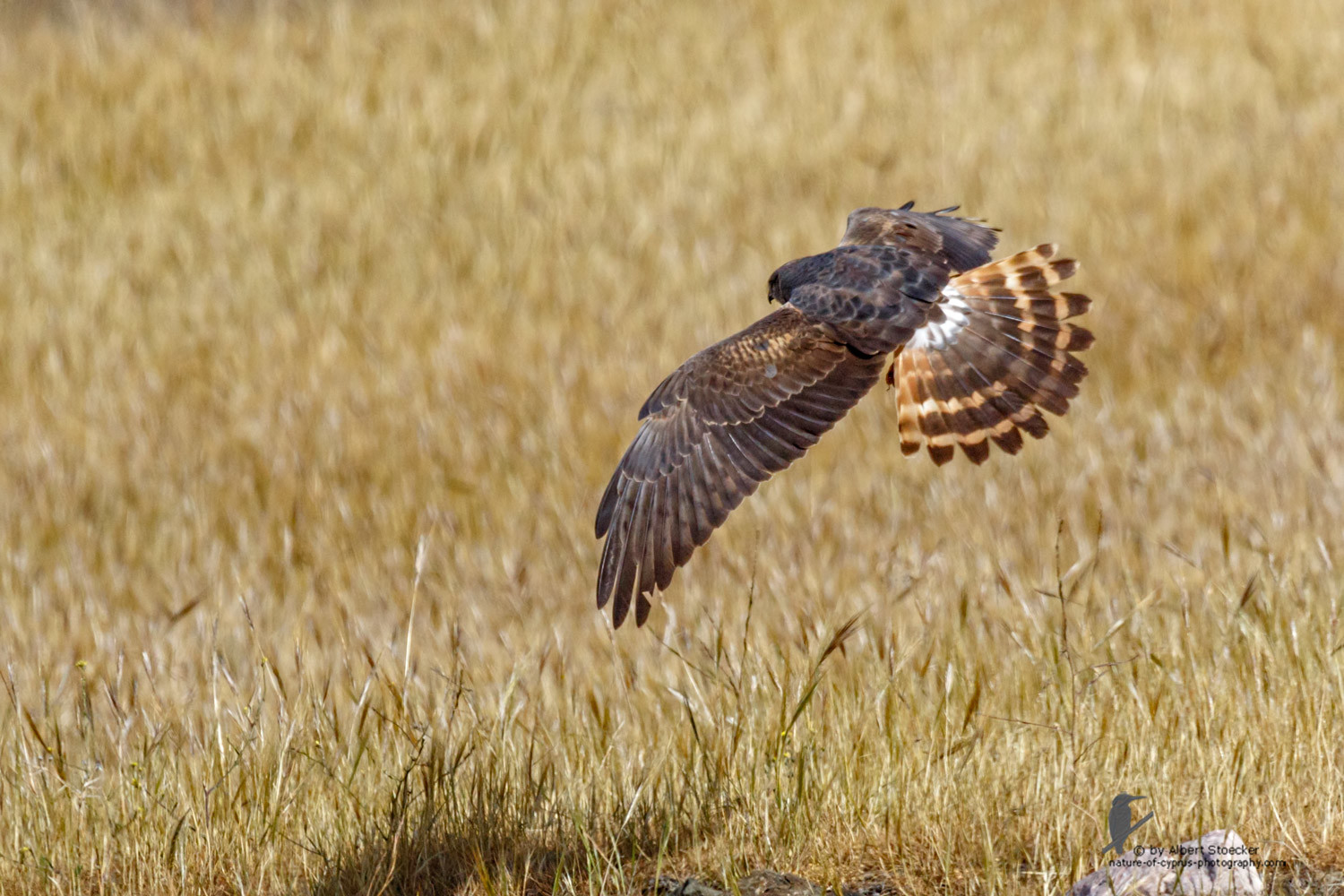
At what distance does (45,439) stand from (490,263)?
266 cm

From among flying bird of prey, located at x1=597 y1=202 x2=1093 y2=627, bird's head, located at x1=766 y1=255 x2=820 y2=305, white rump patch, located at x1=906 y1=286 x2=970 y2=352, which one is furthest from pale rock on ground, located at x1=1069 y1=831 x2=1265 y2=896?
bird's head, located at x1=766 y1=255 x2=820 y2=305

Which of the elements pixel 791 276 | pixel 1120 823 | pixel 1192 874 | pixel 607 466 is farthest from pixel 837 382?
pixel 607 466

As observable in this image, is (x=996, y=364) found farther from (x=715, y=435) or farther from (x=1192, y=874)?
(x=1192, y=874)

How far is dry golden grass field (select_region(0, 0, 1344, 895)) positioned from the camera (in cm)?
391

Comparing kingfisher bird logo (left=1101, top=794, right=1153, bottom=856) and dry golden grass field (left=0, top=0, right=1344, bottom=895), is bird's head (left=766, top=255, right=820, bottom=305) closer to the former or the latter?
dry golden grass field (left=0, top=0, right=1344, bottom=895)

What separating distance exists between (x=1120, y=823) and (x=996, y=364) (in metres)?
1.29

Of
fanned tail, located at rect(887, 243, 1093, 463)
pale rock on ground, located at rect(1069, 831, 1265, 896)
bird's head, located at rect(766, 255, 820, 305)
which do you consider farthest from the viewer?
bird's head, located at rect(766, 255, 820, 305)

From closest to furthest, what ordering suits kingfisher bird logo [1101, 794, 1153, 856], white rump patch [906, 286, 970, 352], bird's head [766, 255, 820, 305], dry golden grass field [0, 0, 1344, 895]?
kingfisher bird logo [1101, 794, 1153, 856]
dry golden grass field [0, 0, 1344, 895]
white rump patch [906, 286, 970, 352]
bird's head [766, 255, 820, 305]

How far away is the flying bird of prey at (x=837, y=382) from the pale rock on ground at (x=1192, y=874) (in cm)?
114

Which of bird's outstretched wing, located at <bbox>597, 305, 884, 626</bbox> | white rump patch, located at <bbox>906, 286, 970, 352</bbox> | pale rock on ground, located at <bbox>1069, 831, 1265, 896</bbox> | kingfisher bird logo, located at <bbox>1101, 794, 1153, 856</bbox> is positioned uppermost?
white rump patch, located at <bbox>906, 286, 970, 352</bbox>

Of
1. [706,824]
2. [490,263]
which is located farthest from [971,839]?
[490,263]

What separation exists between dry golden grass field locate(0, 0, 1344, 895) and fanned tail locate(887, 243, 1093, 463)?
18.6 inches

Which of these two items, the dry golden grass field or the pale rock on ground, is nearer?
the pale rock on ground

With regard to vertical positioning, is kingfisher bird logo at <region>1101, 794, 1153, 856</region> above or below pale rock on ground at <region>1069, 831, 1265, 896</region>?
above
